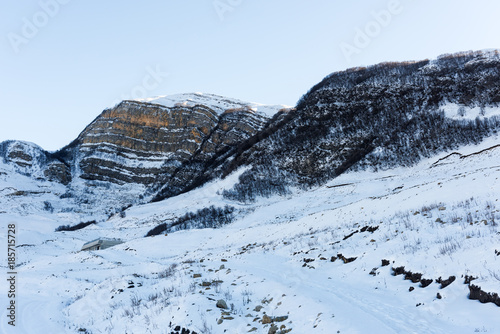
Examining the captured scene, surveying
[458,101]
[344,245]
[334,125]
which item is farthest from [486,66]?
[344,245]

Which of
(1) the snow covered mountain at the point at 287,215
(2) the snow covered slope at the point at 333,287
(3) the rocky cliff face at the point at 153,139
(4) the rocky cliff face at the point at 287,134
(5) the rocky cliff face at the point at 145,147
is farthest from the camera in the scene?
(3) the rocky cliff face at the point at 153,139

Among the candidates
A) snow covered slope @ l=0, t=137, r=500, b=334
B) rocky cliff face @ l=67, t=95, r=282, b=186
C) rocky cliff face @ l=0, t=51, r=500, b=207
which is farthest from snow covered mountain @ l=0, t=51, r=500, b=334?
rocky cliff face @ l=67, t=95, r=282, b=186

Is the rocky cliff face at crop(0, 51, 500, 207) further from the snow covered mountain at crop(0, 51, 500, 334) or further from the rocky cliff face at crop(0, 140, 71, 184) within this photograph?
the snow covered mountain at crop(0, 51, 500, 334)

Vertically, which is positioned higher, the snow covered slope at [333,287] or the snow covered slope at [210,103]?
the snow covered slope at [210,103]

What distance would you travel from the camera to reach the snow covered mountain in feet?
25.2

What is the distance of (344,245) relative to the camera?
13.5 meters

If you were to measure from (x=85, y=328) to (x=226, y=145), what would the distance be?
136 meters

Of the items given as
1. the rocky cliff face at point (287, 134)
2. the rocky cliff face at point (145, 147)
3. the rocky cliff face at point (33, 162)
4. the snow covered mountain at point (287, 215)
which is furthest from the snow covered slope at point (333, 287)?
the rocky cliff face at point (33, 162)

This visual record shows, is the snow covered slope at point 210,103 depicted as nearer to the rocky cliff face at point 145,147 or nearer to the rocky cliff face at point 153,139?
the rocky cliff face at point 145,147

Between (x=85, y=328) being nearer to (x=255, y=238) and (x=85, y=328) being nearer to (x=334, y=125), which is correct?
(x=255, y=238)

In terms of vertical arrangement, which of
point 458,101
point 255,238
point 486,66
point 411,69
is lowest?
point 255,238

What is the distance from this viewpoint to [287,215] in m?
42.1

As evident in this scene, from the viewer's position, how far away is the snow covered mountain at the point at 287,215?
7672 millimetres

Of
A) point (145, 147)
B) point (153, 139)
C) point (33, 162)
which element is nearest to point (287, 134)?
Result: point (153, 139)
